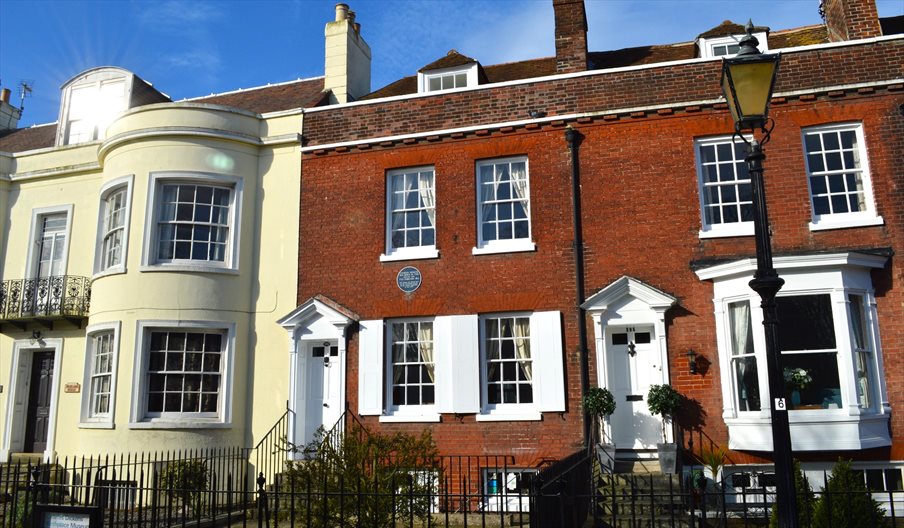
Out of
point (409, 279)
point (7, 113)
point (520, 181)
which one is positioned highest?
point (7, 113)

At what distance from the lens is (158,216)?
15.6 m

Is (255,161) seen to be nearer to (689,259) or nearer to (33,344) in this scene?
(33,344)

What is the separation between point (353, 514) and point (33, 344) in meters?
12.6

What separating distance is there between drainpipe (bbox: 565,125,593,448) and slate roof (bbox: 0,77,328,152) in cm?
648

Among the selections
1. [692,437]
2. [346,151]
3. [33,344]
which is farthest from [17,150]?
[692,437]

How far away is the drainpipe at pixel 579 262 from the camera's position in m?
13.5

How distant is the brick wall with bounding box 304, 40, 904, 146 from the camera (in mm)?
13492

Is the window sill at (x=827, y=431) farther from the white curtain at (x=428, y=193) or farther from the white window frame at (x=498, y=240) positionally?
the white curtain at (x=428, y=193)

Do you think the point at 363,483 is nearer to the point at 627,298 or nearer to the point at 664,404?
the point at 664,404

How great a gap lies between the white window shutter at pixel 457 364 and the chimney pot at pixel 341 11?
356 inches

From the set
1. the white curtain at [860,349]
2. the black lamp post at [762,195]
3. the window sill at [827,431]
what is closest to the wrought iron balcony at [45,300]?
the window sill at [827,431]

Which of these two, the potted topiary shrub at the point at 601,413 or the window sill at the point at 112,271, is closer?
the potted topiary shrub at the point at 601,413

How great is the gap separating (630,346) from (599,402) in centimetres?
143

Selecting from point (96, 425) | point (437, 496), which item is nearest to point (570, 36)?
point (437, 496)
